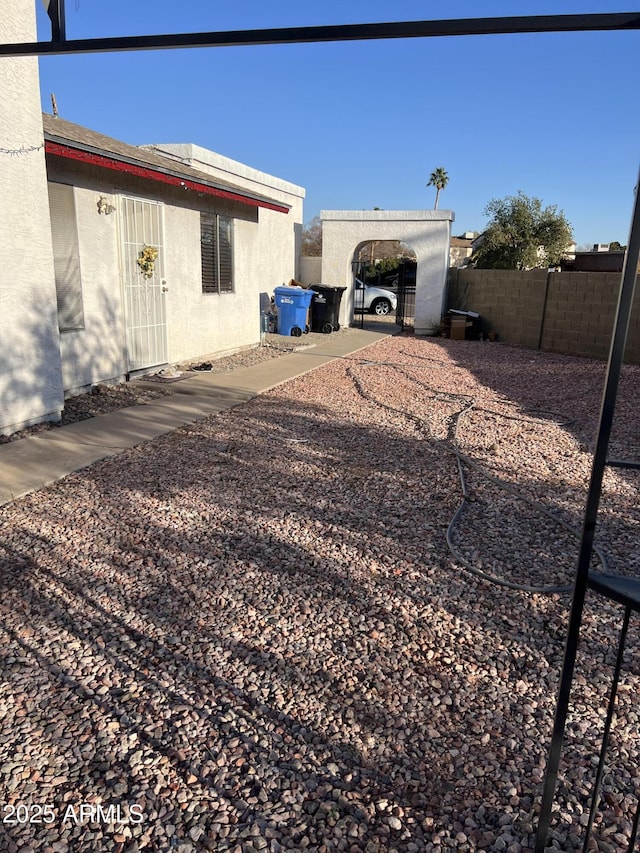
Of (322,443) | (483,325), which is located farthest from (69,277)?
(483,325)

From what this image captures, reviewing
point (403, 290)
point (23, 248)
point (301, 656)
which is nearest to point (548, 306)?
point (403, 290)

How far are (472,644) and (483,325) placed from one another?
15.3 meters

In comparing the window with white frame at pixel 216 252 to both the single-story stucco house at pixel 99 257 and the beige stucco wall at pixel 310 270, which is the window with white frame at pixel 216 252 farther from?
the beige stucco wall at pixel 310 270

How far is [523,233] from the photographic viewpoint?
29.0 metres

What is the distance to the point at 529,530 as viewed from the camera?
4414 millimetres

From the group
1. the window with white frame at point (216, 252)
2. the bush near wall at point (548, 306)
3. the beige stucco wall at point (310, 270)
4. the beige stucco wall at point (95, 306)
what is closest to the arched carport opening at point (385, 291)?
the beige stucco wall at point (310, 270)

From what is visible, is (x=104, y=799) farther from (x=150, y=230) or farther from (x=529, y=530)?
(x=150, y=230)

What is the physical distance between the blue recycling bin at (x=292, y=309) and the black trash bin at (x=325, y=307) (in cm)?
82

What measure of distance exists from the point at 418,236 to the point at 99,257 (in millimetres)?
11897

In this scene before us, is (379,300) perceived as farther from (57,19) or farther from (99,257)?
(57,19)

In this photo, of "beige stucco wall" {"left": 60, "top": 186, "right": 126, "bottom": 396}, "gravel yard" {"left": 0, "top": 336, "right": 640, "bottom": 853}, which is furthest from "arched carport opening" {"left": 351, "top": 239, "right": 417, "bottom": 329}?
"gravel yard" {"left": 0, "top": 336, "right": 640, "bottom": 853}

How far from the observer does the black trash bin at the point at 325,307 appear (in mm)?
17203

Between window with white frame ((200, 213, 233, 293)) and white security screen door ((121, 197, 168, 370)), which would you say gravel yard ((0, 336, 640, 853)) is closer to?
white security screen door ((121, 197, 168, 370))

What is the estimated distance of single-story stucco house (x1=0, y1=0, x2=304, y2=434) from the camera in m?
6.04
